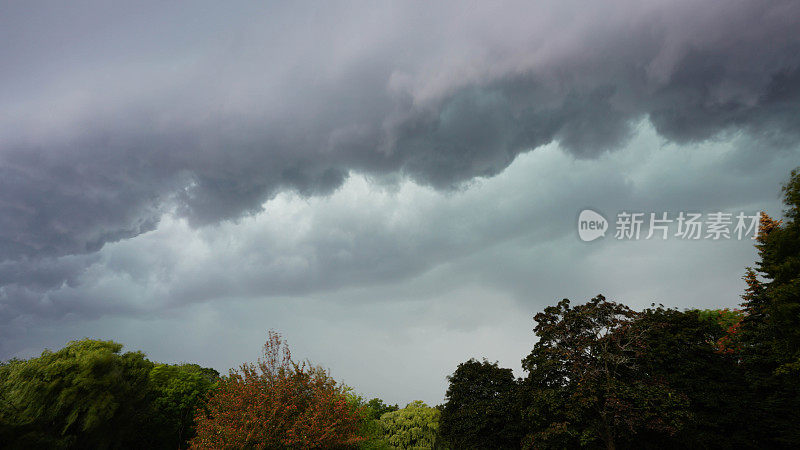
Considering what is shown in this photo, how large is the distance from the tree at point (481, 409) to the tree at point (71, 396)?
69.0 ft

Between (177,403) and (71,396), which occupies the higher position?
(71,396)

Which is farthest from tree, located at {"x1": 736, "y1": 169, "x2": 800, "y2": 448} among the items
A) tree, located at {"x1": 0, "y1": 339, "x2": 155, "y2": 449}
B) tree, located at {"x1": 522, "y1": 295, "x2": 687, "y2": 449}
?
tree, located at {"x1": 0, "y1": 339, "x2": 155, "y2": 449}

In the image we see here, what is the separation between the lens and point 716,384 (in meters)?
28.3

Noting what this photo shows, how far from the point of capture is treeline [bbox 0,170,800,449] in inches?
865

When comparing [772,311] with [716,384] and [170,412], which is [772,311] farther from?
[170,412]

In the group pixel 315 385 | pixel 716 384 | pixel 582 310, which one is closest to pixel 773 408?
pixel 716 384

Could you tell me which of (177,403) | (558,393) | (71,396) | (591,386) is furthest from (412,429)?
(71,396)

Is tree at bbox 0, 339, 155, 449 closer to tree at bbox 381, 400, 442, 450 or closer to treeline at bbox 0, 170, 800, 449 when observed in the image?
treeline at bbox 0, 170, 800, 449

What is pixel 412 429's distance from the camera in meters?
36.8

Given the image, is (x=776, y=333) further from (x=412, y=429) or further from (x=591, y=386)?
(x=412, y=429)

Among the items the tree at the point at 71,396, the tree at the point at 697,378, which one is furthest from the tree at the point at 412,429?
the tree at the point at 71,396

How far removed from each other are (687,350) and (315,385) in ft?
77.7

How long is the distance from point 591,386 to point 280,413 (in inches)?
630

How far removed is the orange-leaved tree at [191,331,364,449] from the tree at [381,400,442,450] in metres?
15.0
